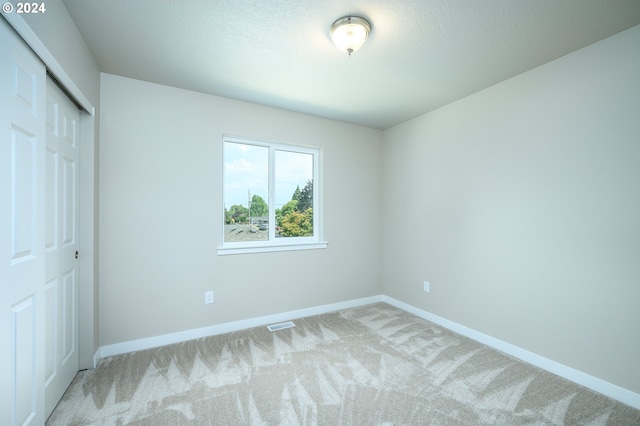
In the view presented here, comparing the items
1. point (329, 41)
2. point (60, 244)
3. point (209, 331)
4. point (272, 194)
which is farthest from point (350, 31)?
point (209, 331)

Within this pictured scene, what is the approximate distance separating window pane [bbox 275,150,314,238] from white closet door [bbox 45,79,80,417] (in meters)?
1.94

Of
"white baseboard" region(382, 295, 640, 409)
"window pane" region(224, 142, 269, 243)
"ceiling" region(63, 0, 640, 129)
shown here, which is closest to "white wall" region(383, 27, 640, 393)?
"white baseboard" region(382, 295, 640, 409)

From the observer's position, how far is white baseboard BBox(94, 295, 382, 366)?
2.54 m

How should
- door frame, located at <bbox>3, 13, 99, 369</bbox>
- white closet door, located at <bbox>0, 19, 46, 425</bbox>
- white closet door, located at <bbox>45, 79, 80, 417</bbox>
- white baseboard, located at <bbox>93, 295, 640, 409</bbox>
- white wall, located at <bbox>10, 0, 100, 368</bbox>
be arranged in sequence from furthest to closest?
door frame, located at <bbox>3, 13, 99, 369</bbox> < white baseboard, located at <bbox>93, 295, 640, 409</bbox> < white wall, located at <bbox>10, 0, 100, 368</bbox> < white closet door, located at <bbox>45, 79, 80, 417</bbox> < white closet door, located at <bbox>0, 19, 46, 425</bbox>

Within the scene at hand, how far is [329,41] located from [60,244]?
7.89 ft

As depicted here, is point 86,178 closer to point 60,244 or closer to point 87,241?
point 87,241

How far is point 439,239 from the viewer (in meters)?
3.33

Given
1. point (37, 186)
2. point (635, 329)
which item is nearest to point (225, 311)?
point (37, 186)

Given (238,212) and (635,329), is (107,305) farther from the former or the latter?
(635,329)

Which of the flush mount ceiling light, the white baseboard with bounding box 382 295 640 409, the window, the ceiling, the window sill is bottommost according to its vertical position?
the white baseboard with bounding box 382 295 640 409

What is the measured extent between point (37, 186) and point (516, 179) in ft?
11.7

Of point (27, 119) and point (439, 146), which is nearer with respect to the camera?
point (27, 119)

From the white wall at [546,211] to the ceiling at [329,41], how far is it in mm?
302

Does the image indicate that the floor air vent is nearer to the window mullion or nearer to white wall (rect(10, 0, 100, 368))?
the window mullion
